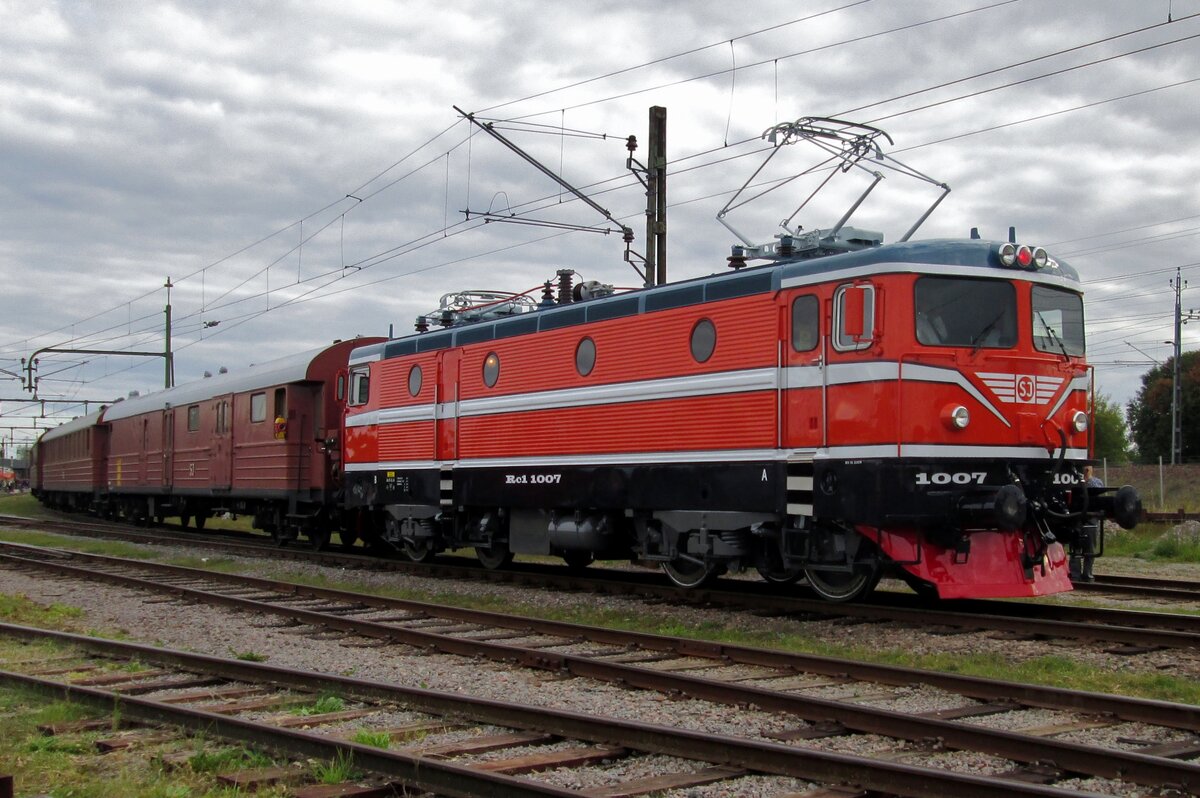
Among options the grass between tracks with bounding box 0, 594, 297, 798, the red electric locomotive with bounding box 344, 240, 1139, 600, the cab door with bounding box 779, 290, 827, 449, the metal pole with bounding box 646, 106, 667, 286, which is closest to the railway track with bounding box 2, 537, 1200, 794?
the red electric locomotive with bounding box 344, 240, 1139, 600

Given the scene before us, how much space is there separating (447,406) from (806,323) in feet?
23.5

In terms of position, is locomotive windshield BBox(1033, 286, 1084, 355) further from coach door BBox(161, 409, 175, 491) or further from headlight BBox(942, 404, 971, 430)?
coach door BBox(161, 409, 175, 491)

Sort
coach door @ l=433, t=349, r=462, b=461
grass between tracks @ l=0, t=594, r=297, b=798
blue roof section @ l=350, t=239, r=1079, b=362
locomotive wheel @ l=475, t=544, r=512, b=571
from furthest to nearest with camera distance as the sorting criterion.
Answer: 1. locomotive wheel @ l=475, t=544, r=512, b=571
2. coach door @ l=433, t=349, r=462, b=461
3. blue roof section @ l=350, t=239, r=1079, b=362
4. grass between tracks @ l=0, t=594, r=297, b=798

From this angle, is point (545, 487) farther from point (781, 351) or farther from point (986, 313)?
point (986, 313)

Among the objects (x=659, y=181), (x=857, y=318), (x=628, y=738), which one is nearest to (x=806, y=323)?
(x=857, y=318)

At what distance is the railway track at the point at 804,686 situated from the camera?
19.9ft

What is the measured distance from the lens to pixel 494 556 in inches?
701

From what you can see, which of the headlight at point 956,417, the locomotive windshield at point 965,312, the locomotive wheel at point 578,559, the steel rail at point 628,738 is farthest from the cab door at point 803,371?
the steel rail at point 628,738

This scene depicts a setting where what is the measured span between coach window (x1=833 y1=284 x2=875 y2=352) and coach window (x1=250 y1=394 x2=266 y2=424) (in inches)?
602

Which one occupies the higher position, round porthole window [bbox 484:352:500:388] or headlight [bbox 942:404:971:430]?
round porthole window [bbox 484:352:500:388]

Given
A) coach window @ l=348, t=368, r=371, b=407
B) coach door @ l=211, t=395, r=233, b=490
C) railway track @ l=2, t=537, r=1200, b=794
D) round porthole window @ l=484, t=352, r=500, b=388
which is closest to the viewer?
railway track @ l=2, t=537, r=1200, b=794

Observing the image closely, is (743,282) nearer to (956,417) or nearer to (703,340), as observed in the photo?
(703,340)

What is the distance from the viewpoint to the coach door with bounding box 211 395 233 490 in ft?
82.9

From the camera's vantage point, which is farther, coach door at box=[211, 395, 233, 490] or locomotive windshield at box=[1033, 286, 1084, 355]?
coach door at box=[211, 395, 233, 490]
